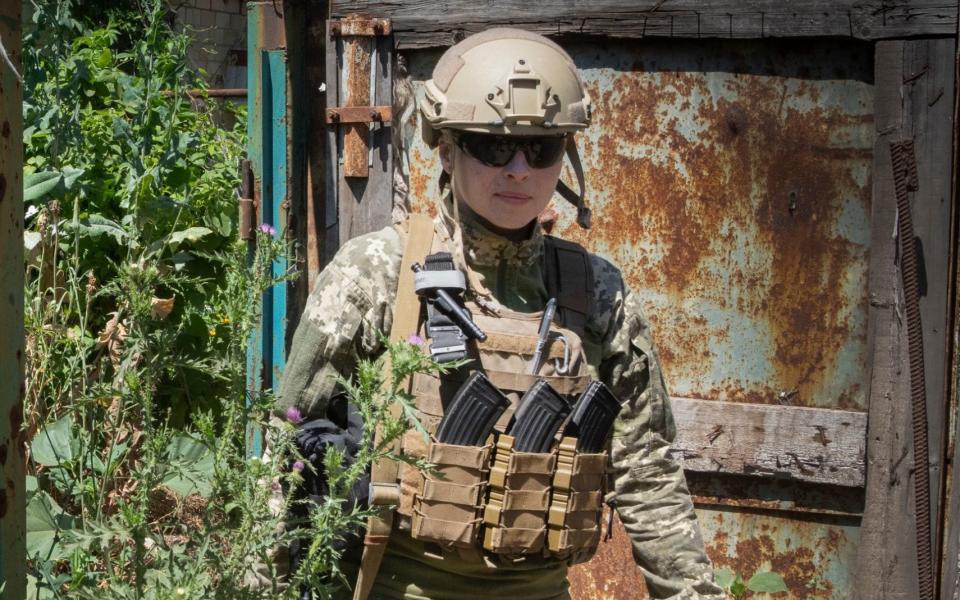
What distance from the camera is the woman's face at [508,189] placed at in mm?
2461

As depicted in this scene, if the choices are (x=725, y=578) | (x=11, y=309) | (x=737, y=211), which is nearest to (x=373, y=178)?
(x=737, y=211)

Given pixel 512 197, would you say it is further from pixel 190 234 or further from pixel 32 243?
pixel 190 234

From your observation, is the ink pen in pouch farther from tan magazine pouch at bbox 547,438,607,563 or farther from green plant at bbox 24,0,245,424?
green plant at bbox 24,0,245,424

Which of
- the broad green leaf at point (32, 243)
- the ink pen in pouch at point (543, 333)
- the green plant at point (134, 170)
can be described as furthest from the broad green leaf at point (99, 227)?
the ink pen in pouch at point (543, 333)

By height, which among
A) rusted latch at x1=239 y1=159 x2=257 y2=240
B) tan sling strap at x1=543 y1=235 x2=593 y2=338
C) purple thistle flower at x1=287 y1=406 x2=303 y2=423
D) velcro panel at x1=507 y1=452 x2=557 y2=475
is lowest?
velcro panel at x1=507 y1=452 x2=557 y2=475

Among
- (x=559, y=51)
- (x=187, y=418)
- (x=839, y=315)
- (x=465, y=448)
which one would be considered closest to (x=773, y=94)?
(x=839, y=315)

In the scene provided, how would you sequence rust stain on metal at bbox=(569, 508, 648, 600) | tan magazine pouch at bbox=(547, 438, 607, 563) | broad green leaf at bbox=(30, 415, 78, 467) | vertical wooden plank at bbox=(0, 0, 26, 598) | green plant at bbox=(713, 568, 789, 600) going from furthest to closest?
1. rust stain on metal at bbox=(569, 508, 648, 600)
2. green plant at bbox=(713, 568, 789, 600)
3. broad green leaf at bbox=(30, 415, 78, 467)
4. tan magazine pouch at bbox=(547, 438, 607, 563)
5. vertical wooden plank at bbox=(0, 0, 26, 598)

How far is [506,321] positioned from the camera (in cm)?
247

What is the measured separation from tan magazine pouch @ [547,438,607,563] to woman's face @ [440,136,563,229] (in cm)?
47

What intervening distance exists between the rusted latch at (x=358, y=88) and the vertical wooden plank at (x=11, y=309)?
8.53ft

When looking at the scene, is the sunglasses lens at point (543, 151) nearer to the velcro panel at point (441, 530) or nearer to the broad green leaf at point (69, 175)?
the velcro panel at point (441, 530)

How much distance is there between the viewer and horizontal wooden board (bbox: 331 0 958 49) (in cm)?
375

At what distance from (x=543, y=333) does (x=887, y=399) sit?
1.84 metres

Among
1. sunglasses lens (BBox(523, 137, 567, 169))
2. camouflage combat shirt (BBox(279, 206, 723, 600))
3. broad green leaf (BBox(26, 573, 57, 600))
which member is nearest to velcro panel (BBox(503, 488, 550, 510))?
camouflage combat shirt (BBox(279, 206, 723, 600))
